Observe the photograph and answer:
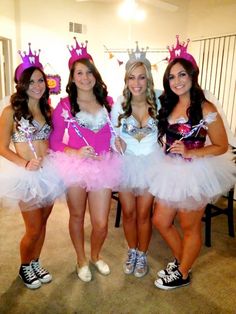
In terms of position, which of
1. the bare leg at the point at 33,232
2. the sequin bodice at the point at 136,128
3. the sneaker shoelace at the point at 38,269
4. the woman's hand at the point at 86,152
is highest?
the sequin bodice at the point at 136,128

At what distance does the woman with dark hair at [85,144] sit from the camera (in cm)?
191

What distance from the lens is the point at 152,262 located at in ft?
7.93

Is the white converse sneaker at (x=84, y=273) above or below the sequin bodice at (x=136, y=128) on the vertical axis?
below

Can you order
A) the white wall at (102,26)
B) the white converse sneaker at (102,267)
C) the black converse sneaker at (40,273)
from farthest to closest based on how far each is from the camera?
the white wall at (102,26), the white converse sneaker at (102,267), the black converse sneaker at (40,273)

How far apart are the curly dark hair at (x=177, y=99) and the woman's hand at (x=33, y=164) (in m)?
0.82

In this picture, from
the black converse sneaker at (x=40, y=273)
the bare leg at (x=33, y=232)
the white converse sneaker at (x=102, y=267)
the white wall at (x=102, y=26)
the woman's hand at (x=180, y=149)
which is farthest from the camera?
the white wall at (x=102, y=26)

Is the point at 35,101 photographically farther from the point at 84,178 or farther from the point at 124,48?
the point at 124,48

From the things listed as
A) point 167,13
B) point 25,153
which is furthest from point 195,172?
point 167,13

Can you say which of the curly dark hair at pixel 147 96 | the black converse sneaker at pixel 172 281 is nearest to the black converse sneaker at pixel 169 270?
the black converse sneaker at pixel 172 281

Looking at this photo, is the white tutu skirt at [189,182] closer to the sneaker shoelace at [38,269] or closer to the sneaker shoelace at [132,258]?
the sneaker shoelace at [132,258]

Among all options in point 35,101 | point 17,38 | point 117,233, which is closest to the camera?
point 35,101

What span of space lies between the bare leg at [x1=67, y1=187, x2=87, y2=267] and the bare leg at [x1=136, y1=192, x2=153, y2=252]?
0.40 m

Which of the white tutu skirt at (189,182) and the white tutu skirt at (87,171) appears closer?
the white tutu skirt at (189,182)

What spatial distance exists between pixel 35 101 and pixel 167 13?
162 inches
